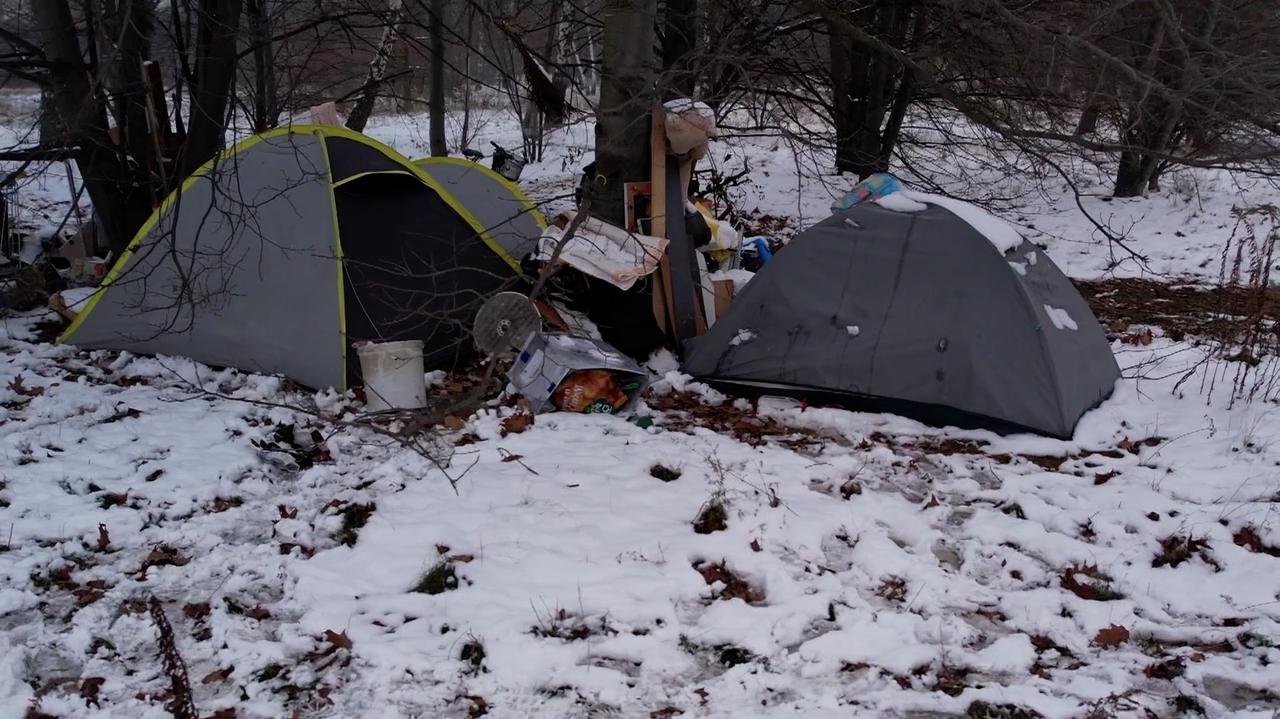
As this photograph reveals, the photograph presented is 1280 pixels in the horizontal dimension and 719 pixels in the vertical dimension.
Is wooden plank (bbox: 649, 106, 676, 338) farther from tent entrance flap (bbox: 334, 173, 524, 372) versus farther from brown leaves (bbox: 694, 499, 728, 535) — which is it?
brown leaves (bbox: 694, 499, 728, 535)

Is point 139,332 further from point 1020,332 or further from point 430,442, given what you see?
point 1020,332

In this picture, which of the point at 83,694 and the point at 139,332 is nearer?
the point at 83,694

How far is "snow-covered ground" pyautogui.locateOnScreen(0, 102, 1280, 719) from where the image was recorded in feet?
9.51

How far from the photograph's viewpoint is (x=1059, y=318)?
16.8 ft

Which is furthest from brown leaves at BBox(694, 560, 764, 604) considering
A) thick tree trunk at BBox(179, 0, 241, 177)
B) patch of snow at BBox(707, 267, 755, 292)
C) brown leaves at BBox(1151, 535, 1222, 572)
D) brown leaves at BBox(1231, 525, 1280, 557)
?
thick tree trunk at BBox(179, 0, 241, 177)

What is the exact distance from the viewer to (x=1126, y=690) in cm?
282

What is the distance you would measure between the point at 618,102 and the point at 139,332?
12.0 ft

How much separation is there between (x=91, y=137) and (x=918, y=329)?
6.22m

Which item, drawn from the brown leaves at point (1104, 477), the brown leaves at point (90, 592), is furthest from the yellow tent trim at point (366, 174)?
the brown leaves at point (1104, 477)

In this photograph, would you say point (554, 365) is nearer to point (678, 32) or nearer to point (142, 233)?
point (142, 233)

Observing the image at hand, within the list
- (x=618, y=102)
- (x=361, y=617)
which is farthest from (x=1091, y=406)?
(x=361, y=617)

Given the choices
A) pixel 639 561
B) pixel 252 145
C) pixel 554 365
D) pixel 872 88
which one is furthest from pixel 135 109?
pixel 872 88

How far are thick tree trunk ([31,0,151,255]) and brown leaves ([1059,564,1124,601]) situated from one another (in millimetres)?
6913

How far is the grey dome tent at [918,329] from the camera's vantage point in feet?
15.8
